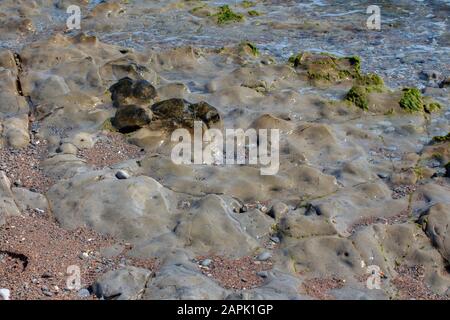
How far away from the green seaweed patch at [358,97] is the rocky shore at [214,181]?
0.04 meters

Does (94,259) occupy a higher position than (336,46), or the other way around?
(94,259)

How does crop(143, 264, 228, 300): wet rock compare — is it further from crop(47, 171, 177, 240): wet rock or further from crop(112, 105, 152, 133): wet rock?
crop(112, 105, 152, 133): wet rock

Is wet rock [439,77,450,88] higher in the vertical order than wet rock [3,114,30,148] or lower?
lower

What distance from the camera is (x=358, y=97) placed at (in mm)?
11531

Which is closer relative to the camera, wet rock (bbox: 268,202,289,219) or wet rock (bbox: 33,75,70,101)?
wet rock (bbox: 268,202,289,219)

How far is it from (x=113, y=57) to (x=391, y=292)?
7.85 meters

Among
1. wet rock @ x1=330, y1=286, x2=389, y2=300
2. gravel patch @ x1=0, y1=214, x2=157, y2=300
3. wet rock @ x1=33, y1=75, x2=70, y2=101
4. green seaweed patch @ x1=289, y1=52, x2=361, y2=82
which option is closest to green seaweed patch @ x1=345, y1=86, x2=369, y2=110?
green seaweed patch @ x1=289, y1=52, x2=361, y2=82

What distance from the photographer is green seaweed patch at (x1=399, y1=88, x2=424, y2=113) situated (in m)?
11.3

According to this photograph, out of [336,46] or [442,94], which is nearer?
[442,94]

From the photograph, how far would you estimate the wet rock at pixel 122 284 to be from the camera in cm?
676

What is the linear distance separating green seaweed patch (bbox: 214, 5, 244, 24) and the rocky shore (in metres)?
3.11
